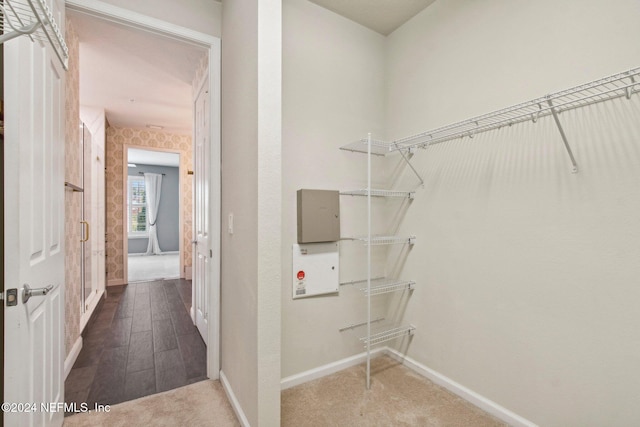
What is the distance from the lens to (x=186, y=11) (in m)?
2.02

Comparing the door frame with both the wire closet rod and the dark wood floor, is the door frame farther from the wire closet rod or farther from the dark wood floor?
the wire closet rod

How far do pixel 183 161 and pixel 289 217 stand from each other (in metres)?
4.20

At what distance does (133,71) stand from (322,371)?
136 inches

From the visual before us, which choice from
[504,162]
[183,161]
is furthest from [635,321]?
[183,161]

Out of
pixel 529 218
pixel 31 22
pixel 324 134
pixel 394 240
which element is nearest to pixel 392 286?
pixel 394 240

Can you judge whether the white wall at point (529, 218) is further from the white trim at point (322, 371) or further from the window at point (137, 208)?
the window at point (137, 208)

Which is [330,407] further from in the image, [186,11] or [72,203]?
[186,11]

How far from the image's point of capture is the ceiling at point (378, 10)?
7.04 feet

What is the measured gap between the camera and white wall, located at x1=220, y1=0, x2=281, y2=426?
4.65 feet

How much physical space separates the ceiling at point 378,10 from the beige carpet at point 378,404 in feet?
8.95

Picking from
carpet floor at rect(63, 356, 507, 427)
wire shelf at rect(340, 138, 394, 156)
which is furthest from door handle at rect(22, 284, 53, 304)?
wire shelf at rect(340, 138, 394, 156)

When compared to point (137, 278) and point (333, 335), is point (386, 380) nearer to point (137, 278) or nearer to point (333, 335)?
point (333, 335)

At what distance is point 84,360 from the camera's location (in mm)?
2400

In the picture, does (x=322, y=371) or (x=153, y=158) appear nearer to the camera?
(x=322, y=371)
